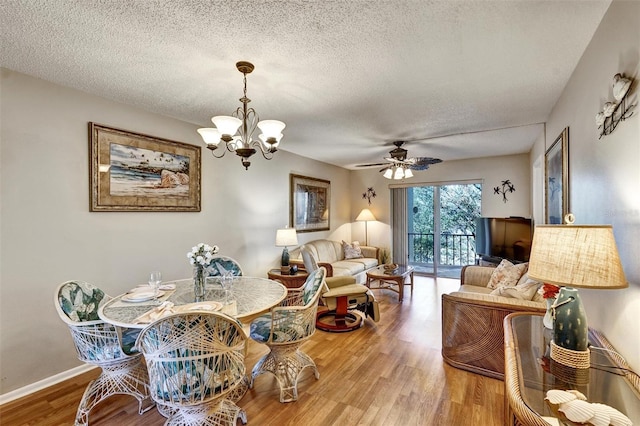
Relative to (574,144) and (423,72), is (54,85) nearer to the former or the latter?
(423,72)

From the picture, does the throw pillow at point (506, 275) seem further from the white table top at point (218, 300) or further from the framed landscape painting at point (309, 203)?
the framed landscape painting at point (309, 203)

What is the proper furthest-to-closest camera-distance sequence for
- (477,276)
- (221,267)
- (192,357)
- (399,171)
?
(399,171) → (477,276) → (221,267) → (192,357)

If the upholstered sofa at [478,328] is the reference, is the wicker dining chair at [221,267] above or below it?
above

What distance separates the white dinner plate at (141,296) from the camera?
2.14 meters

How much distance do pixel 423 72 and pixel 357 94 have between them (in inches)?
24.5

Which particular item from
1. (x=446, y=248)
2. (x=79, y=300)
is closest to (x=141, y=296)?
(x=79, y=300)

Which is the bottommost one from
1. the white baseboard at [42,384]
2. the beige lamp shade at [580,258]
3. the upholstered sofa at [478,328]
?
the white baseboard at [42,384]

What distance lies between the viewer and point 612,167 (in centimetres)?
147

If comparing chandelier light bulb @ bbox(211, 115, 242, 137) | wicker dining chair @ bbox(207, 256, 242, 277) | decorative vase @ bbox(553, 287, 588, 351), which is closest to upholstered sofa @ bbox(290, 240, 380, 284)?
wicker dining chair @ bbox(207, 256, 242, 277)

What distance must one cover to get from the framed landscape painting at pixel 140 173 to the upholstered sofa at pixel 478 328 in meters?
3.06

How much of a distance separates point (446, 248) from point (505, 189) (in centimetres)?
186

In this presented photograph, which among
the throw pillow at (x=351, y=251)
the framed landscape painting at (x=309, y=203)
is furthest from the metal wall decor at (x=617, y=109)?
the throw pillow at (x=351, y=251)

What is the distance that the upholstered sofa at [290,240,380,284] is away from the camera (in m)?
4.87

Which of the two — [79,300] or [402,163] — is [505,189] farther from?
[79,300]
